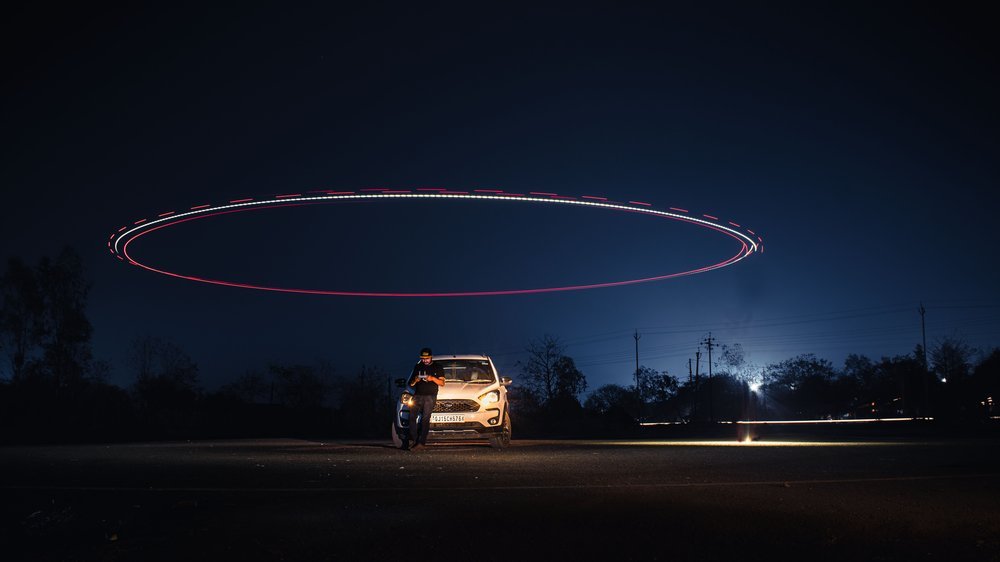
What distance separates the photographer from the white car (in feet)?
51.5

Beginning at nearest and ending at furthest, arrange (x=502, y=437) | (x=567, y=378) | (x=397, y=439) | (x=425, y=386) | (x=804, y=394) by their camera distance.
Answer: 1. (x=425, y=386)
2. (x=502, y=437)
3. (x=397, y=439)
4. (x=567, y=378)
5. (x=804, y=394)

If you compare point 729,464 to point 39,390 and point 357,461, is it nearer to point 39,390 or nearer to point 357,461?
point 357,461

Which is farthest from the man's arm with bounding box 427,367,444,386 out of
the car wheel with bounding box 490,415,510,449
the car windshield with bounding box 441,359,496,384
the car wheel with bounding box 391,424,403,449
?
the car wheel with bounding box 391,424,403,449

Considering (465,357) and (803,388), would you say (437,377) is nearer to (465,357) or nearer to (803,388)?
(465,357)

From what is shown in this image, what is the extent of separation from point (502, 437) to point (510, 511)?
9.55 meters

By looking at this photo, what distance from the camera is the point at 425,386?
15477 mm

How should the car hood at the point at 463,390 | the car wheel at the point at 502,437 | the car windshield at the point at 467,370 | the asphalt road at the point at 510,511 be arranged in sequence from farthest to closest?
the car windshield at the point at 467,370, the car wheel at the point at 502,437, the car hood at the point at 463,390, the asphalt road at the point at 510,511

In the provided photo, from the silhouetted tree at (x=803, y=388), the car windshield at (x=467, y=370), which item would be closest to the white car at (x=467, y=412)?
the car windshield at (x=467, y=370)

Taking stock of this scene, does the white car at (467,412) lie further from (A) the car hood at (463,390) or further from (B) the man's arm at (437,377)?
(B) the man's arm at (437,377)

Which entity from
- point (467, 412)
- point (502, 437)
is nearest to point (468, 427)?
point (467, 412)

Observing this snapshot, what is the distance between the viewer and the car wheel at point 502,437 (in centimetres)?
1625

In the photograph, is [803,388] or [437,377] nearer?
[437,377]

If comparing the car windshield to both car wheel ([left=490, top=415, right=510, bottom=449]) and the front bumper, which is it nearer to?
car wheel ([left=490, top=415, right=510, bottom=449])

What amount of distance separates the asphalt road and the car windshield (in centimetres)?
477
